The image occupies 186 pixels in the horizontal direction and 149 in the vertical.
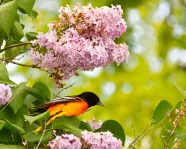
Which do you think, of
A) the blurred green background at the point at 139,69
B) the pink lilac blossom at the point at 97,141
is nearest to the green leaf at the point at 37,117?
the pink lilac blossom at the point at 97,141

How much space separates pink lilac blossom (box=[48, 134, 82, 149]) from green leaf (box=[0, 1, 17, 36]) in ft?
1.77

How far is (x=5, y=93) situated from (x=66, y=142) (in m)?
0.33

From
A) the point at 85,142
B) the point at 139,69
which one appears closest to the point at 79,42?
the point at 85,142

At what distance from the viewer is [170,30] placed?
11.4 m

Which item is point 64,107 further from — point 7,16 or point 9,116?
point 7,16

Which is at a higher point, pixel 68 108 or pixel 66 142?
pixel 68 108

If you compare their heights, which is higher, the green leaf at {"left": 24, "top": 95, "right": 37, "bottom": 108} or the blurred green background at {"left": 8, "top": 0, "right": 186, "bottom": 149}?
the blurred green background at {"left": 8, "top": 0, "right": 186, "bottom": 149}

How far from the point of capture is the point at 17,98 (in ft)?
7.25

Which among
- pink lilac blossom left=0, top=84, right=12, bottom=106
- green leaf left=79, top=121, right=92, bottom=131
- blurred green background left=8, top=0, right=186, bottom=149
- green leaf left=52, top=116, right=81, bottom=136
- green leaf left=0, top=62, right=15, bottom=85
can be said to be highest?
blurred green background left=8, top=0, right=186, bottom=149

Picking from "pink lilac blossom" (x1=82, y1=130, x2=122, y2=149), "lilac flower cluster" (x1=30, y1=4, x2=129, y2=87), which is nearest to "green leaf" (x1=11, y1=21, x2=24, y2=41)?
"lilac flower cluster" (x1=30, y1=4, x2=129, y2=87)

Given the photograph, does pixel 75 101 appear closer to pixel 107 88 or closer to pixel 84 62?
pixel 84 62

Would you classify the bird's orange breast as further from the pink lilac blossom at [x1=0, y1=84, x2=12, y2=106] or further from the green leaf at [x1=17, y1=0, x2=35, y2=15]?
the green leaf at [x1=17, y1=0, x2=35, y2=15]

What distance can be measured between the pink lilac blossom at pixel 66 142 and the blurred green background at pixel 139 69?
279 inches

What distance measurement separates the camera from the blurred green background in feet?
32.6
